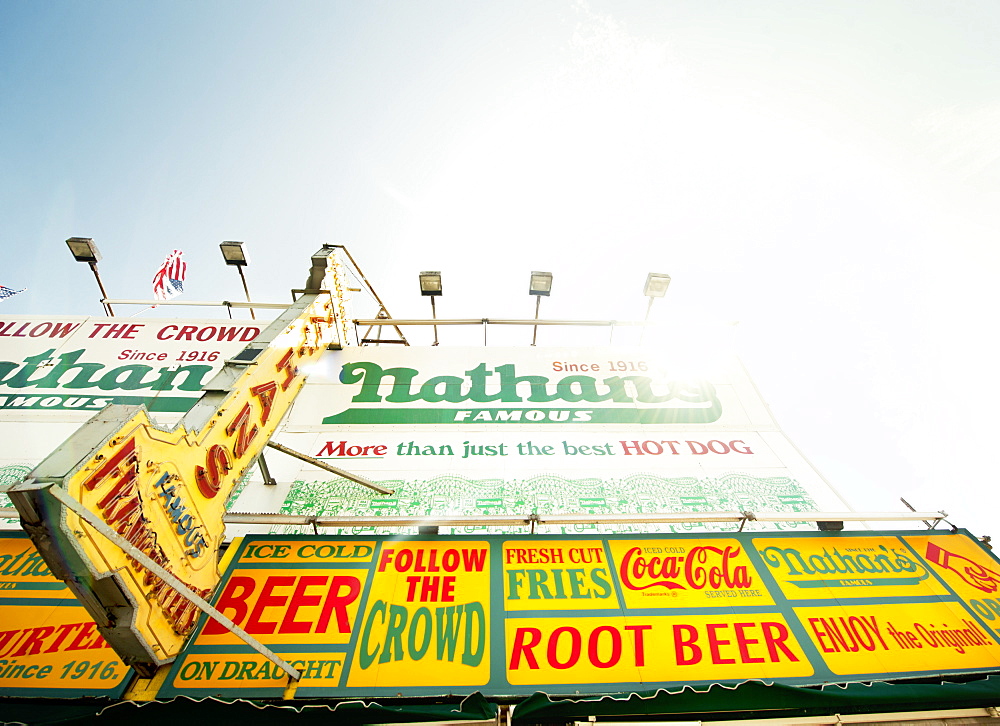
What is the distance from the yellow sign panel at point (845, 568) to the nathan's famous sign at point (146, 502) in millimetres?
5108

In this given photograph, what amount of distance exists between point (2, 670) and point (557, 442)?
6114 mm

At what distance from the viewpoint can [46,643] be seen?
3.59m

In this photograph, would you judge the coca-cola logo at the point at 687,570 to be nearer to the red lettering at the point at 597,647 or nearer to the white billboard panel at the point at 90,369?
the red lettering at the point at 597,647

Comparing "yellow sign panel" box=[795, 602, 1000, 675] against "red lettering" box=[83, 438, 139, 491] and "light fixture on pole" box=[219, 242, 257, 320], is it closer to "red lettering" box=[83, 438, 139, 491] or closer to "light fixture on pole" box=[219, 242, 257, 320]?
"red lettering" box=[83, 438, 139, 491]

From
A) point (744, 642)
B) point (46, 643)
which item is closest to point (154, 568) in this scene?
point (46, 643)

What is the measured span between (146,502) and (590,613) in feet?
11.7

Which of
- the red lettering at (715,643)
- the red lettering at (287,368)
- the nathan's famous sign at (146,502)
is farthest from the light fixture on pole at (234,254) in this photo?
the red lettering at (715,643)

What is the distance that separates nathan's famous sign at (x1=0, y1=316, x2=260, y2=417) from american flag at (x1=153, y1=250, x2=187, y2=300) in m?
0.98

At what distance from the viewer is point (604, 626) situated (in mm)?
3787

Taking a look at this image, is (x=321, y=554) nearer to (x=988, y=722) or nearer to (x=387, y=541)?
(x=387, y=541)

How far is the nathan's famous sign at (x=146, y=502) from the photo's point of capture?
110 inches

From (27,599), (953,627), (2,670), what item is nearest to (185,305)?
(27,599)

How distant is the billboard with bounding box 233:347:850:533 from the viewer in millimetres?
6156

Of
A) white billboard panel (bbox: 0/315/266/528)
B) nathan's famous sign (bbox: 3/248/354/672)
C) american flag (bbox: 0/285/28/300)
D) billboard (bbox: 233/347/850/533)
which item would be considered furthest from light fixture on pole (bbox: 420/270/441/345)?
american flag (bbox: 0/285/28/300)
